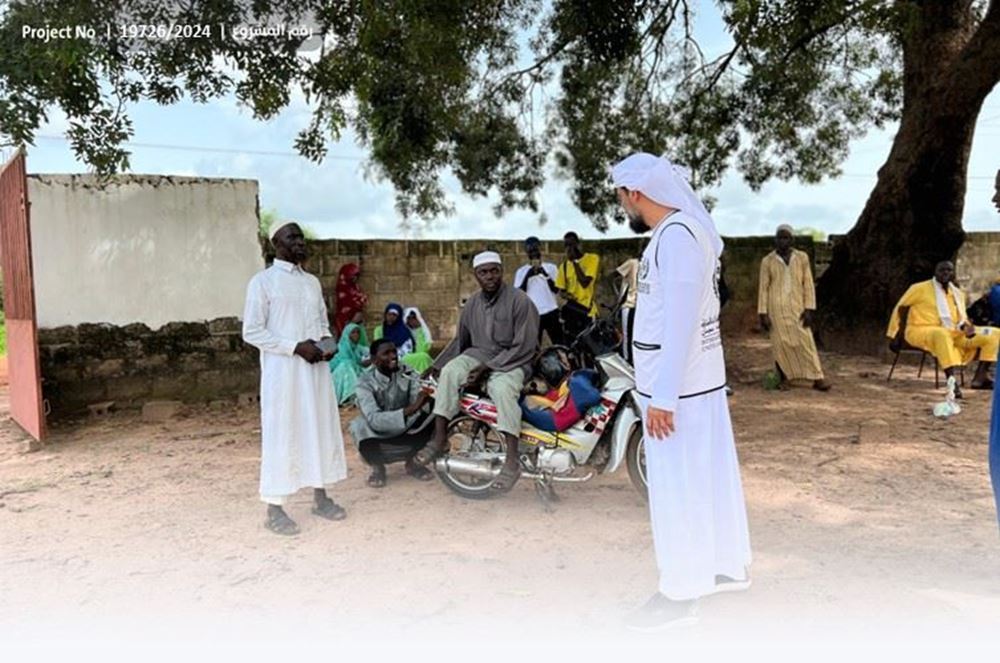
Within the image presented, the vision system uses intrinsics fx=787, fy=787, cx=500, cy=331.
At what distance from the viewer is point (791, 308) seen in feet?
27.2

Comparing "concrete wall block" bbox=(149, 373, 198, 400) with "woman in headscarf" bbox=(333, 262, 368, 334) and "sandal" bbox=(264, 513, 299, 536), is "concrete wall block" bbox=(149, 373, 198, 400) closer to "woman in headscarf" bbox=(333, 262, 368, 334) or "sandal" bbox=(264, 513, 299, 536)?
"woman in headscarf" bbox=(333, 262, 368, 334)

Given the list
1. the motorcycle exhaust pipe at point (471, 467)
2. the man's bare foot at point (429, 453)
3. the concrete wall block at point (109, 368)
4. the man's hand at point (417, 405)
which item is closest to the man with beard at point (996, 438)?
the motorcycle exhaust pipe at point (471, 467)

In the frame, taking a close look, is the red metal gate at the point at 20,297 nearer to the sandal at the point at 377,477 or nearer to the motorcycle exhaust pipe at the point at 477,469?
the sandal at the point at 377,477

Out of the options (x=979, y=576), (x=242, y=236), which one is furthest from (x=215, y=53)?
(x=979, y=576)

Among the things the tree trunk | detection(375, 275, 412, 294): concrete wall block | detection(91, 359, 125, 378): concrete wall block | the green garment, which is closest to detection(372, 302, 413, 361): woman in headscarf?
the green garment

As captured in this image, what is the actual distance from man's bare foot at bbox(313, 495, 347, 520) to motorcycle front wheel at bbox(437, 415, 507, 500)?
68cm

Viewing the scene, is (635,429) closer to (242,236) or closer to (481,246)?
(242,236)

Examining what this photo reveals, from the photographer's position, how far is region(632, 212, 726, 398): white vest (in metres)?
3.01

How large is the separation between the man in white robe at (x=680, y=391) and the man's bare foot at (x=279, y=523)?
6.84 ft

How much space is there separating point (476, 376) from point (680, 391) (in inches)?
75.6

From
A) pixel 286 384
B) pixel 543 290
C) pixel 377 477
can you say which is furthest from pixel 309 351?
pixel 543 290

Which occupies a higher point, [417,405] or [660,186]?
[660,186]

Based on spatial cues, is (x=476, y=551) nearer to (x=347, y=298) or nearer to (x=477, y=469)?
(x=477, y=469)

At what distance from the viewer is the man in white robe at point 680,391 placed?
296 cm
